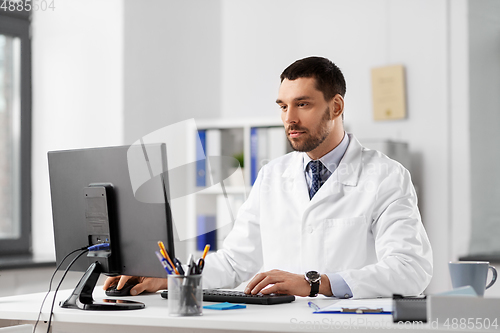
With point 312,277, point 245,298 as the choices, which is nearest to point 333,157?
point 312,277

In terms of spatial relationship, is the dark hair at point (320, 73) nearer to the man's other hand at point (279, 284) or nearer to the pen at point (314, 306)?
the man's other hand at point (279, 284)

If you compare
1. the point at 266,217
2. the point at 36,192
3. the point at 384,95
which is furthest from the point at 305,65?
the point at 36,192

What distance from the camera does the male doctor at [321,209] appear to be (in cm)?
168

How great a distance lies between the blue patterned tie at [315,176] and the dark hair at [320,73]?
0.21 meters

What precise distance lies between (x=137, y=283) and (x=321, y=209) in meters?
0.59

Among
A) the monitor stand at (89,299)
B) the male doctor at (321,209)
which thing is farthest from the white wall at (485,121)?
the monitor stand at (89,299)

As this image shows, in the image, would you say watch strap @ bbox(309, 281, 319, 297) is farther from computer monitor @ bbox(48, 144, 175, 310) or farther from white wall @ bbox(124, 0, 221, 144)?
white wall @ bbox(124, 0, 221, 144)

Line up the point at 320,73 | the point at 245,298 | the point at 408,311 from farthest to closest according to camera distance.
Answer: the point at 320,73
the point at 245,298
the point at 408,311

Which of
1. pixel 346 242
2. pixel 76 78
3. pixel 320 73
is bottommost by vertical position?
pixel 346 242

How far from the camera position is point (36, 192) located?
3340 millimetres

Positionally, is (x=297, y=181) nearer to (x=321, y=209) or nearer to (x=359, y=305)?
(x=321, y=209)

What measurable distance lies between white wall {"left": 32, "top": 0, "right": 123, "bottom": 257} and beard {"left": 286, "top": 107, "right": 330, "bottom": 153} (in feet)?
5.58

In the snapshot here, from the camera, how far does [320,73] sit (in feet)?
6.23

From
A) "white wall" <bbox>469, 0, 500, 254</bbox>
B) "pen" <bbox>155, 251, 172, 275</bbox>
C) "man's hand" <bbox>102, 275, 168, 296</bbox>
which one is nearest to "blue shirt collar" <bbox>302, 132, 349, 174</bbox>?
"man's hand" <bbox>102, 275, 168, 296</bbox>
